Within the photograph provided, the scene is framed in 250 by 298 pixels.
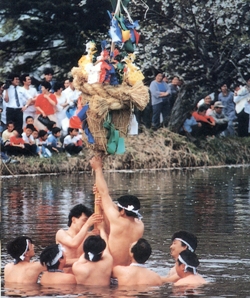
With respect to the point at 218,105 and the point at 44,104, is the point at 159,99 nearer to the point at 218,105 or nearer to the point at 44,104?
the point at 218,105

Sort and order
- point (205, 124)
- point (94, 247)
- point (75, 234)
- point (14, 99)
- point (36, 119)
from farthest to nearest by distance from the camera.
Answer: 1. point (205, 124)
2. point (36, 119)
3. point (14, 99)
4. point (75, 234)
5. point (94, 247)

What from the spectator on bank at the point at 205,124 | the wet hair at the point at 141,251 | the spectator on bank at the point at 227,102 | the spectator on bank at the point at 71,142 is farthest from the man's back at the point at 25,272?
the spectator on bank at the point at 227,102

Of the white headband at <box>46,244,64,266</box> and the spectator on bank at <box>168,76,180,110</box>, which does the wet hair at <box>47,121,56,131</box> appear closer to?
the spectator on bank at <box>168,76,180,110</box>

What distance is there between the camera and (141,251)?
1280cm

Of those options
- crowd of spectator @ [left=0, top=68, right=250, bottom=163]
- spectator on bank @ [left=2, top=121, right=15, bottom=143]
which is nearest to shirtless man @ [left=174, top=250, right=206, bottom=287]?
crowd of spectator @ [left=0, top=68, right=250, bottom=163]

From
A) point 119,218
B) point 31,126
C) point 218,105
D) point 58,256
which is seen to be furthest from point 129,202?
point 218,105

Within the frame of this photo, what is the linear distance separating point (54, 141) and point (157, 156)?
2.70 metres

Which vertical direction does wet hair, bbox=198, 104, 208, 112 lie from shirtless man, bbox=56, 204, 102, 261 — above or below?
above

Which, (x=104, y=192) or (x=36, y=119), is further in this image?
(x=36, y=119)

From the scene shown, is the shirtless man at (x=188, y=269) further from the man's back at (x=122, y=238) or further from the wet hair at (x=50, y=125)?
the wet hair at (x=50, y=125)

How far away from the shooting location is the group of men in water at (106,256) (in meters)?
12.9

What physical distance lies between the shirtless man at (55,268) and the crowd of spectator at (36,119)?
12.8 m

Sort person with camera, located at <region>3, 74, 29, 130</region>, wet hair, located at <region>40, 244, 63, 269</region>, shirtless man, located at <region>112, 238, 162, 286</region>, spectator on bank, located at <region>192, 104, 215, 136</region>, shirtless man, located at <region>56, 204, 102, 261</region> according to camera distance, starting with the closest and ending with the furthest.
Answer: shirtless man, located at <region>112, 238, 162, 286</region> < wet hair, located at <region>40, 244, 63, 269</region> < shirtless man, located at <region>56, 204, 102, 261</region> < person with camera, located at <region>3, 74, 29, 130</region> < spectator on bank, located at <region>192, 104, 215, 136</region>

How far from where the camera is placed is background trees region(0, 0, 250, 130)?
3306cm
